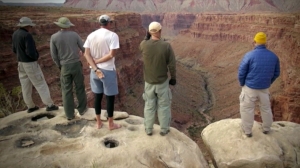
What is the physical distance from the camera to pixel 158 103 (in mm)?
5969

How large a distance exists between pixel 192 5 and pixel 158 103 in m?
126

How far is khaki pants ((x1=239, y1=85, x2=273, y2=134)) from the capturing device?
618 cm

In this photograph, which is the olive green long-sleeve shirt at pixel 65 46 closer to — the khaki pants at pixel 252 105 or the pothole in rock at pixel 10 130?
the pothole in rock at pixel 10 130

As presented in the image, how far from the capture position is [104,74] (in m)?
5.94

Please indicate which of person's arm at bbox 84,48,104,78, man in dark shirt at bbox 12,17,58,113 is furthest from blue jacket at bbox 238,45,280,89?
man in dark shirt at bbox 12,17,58,113

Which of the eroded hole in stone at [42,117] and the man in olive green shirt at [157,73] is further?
the eroded hole in stone at [42,117]

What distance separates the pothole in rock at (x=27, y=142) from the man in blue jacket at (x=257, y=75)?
5105 millimetres

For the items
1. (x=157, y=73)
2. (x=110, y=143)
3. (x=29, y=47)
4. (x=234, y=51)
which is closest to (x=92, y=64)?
(x=157, y=73)

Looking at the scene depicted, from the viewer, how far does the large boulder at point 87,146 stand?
207 inches

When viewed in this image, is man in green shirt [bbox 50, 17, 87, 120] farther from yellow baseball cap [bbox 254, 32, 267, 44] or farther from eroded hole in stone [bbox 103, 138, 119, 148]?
yellow baseball cap [bbox 254, 32, 267, 44]

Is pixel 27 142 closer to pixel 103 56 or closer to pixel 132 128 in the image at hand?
pixel 132 128

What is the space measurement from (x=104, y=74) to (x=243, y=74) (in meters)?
3.38

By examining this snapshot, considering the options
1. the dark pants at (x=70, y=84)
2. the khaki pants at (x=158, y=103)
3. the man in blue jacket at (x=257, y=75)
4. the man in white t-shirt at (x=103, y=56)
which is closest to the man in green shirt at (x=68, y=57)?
the dark pants at (x=70, y=84)

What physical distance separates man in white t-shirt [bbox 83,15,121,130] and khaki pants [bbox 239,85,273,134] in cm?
326
